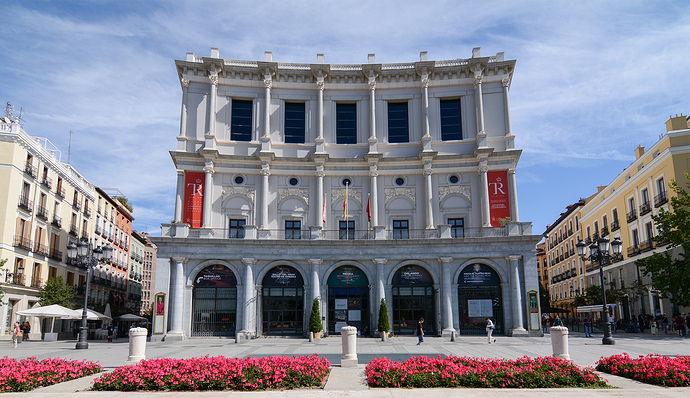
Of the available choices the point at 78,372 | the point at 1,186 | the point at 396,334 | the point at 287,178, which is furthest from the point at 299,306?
the point at 1,186

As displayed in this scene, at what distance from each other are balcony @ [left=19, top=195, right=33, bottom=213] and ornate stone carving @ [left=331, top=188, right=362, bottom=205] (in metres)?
24.5

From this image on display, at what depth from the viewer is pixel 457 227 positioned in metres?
39.2

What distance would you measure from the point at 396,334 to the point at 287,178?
14.2 meters

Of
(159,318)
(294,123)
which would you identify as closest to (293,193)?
(294,123)

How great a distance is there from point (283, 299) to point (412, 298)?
29.2 ft

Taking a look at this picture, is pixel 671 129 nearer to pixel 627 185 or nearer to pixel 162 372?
pixel 627 185

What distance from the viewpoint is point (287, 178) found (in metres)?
40.0


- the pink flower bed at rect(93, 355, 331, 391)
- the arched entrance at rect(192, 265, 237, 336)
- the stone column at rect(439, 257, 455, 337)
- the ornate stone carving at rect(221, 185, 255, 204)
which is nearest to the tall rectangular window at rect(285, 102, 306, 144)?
the ornate stone carving at rect(221, 185, 255, 204)

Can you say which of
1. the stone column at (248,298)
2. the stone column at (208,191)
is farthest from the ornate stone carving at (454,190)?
the stone column at (208,191)

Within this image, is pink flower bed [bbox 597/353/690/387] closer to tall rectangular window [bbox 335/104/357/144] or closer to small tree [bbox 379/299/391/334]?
small tree [bbox 379/299/391/334]

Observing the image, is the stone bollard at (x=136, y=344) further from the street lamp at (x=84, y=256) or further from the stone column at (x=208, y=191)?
the stone column at (x=208, y=191)

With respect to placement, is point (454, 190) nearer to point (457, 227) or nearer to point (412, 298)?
point (457, 227)

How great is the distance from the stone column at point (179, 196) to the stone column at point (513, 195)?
24366 millimetres

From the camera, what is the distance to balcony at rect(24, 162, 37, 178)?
137ft
